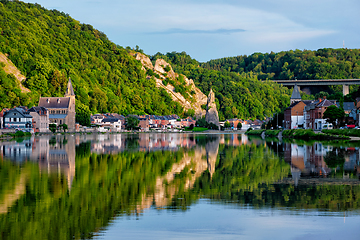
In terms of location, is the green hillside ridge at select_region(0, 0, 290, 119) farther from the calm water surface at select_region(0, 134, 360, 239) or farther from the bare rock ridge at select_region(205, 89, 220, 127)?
the calm water surface at select_region(0, 134, 360, 239)

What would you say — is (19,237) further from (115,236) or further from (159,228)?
(159,228)

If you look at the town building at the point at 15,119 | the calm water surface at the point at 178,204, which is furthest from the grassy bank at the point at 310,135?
the town building at the point at 15,119

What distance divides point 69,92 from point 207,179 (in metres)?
113

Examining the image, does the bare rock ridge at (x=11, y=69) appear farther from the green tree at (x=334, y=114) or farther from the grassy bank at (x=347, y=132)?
the grassy bank at (x=347, y=132)

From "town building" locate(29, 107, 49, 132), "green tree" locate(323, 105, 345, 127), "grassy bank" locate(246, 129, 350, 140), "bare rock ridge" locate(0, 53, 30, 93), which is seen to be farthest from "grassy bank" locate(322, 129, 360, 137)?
"bare rock ridge" locate(0, 53, 30, 93)

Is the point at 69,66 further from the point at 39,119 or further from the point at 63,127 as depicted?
the point at 39,119

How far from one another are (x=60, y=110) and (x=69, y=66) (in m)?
45.0

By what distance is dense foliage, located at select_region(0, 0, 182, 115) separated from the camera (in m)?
130

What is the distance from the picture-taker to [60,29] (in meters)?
180

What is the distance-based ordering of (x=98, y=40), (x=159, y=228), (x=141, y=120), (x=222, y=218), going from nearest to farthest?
(x=159, y=228) → (x=222, y=218) → (x=141, y=120) → (x=98, y=40)

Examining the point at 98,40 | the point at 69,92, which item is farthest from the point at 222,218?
the point at 98,40

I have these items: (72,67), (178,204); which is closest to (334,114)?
(178,204)

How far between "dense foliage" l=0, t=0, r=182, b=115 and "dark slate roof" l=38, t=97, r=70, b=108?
2.98 m

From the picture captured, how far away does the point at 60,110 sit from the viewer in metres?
114
